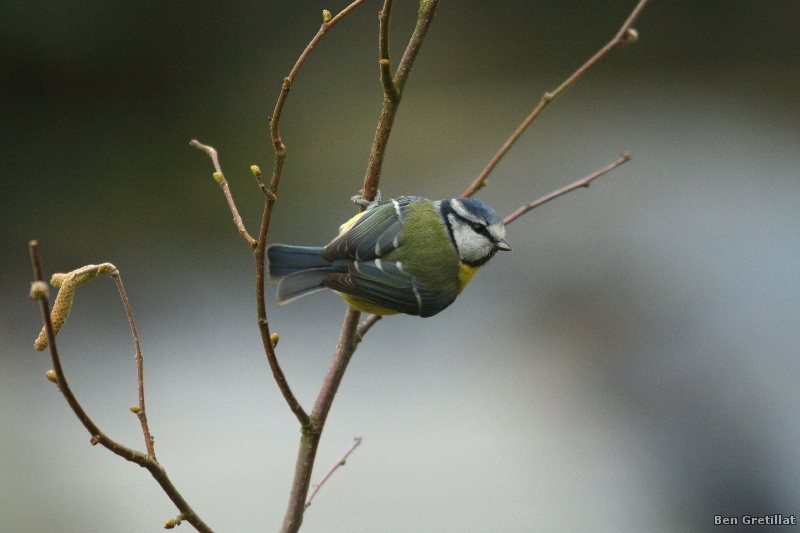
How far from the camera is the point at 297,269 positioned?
5.73 ft

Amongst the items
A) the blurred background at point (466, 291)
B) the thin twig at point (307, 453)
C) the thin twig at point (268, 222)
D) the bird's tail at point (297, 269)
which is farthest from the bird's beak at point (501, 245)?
the blurred background at point (466, 291)

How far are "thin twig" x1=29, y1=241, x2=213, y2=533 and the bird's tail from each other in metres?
0.75

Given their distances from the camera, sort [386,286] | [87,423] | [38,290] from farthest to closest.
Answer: [386,286] < [87,423] < [38,290]

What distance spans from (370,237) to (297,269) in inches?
7.0

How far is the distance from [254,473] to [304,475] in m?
2.14

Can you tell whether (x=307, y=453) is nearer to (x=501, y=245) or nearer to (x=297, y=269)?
→ (x=297, y=269)

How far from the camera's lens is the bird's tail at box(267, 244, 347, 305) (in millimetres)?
1734

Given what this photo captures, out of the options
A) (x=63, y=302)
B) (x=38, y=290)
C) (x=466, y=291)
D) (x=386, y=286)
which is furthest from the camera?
(x=466, y=291)

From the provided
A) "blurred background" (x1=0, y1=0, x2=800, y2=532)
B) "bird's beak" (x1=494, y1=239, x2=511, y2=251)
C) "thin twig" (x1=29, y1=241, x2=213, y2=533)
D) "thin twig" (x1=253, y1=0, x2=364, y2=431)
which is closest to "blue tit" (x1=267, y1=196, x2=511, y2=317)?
"bird's beak" (x1=494, y1=239, x2=511, y2=251)

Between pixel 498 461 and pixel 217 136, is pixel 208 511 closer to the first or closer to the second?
pixel 498 461

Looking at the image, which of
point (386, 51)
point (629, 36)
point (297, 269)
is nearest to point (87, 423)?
point (386, 51)

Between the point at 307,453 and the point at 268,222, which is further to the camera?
the point at 307,453

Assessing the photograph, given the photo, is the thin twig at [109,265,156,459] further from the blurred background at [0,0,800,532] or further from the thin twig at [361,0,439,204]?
the blurred background at [0,0,800,532]

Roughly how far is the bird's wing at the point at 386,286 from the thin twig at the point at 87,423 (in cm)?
70
